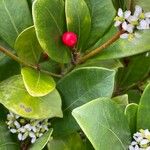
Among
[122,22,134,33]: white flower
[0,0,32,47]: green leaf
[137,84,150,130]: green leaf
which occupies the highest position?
[0,0,32,47]: green leaf

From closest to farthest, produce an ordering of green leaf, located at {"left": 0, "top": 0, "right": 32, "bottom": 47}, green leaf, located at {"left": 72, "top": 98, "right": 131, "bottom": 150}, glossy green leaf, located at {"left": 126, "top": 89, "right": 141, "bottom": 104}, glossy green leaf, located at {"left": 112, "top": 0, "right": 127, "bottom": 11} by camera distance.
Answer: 1. green leaf, located at {"left": 72, "top": 98, "right": 131, "bottom": 150}
2. green leaf, located at {"left": 0, "top": 0, "right": 32, "bottom": 47}
3. glossy green leaf, located at {"left": 112, "top": 0, "right": 127, "bottom": 11}
4. glossy green leaf, located at {"left": 126, "top": 89, "right": 141, "bottom": 104}

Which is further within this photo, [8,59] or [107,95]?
[8,59]

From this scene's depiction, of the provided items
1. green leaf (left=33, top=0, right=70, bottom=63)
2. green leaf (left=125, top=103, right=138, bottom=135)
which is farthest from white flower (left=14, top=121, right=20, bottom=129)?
green leaf (left=125, top=103, right=138, bottom=135)

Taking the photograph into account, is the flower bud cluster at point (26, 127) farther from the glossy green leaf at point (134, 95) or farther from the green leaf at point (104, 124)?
the glossy green leaf at point (134, 95)

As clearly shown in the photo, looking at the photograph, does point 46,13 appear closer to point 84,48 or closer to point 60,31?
A: point 60,31

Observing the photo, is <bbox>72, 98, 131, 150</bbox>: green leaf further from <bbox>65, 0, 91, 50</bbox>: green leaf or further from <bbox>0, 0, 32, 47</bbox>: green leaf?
<bbox>0, 0, 32, 47</bbox>: green leaf

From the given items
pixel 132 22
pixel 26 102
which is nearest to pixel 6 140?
pixel 26 102

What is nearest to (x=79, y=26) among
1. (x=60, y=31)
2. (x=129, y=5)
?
(x=60, y=31)

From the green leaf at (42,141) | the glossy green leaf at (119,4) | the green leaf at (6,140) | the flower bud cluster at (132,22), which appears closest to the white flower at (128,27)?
the flower bud cluster at (132,22)
